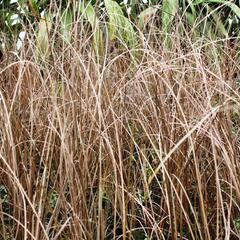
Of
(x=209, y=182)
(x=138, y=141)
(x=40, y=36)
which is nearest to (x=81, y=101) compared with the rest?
(x=138, y=141)

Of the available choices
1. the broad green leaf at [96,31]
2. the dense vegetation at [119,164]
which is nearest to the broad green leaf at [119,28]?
the broad green leaf at [96,31]

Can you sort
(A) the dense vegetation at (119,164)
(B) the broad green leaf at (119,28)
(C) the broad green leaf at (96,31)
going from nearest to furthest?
(A) the dense vegetation at (119,164) < (C) the broad green leaf at (96,31) < (B) the broad green leaf at (119,28)

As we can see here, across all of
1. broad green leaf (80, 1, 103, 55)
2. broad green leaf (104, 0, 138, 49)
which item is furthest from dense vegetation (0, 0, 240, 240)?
broad green leaf (104, 0, 138, 49)

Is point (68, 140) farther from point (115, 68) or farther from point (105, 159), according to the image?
point (115, 68)

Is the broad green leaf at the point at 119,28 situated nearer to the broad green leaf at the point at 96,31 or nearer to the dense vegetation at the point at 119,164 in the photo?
the broad green leaf at the point at 96,31

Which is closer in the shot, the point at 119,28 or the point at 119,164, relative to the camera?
the point at 119,164

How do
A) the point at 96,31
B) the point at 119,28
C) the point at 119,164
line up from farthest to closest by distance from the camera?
1. the point at 119,28
2. the point at 96,31
3. the point at 119,164

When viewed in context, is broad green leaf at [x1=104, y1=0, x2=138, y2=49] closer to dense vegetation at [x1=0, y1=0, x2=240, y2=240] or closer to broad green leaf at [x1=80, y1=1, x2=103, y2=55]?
broad green leaf at [x1=80, y1=1, x2=103, y2=55]

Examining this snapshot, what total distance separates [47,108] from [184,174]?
0.44 meters

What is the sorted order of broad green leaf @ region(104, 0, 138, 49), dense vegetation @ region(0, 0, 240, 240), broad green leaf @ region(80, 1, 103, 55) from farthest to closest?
broad green leaf @ region(104, 0, 138, 49)
broad green leaf @ region(80, 1, 103, 55)
dense vegetation @ region(0, 0, 240, 240)

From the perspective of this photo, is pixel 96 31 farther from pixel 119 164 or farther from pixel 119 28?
pixel 119 164

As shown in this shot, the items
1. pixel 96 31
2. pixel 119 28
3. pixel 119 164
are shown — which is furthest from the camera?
pixel 119 28

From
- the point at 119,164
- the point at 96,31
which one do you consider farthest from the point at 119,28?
the point at 119,164

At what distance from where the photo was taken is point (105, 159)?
119 centimetres
